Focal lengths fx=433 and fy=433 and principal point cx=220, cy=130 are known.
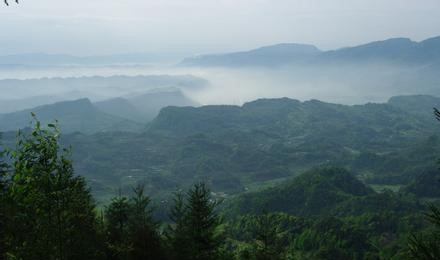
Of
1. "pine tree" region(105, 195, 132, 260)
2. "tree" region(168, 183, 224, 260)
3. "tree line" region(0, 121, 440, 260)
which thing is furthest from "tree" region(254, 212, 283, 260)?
"pine tree" region(105, 195, 132, 260)

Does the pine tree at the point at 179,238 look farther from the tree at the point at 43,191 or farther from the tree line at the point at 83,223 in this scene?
the tree at the point at 43,191

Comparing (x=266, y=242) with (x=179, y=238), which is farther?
(x=179, y=238)

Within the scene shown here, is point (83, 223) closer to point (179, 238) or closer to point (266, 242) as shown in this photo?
point (179, 238)

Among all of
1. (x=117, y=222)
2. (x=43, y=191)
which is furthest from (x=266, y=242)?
(x=43, y=191)

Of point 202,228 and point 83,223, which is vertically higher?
point 83,223

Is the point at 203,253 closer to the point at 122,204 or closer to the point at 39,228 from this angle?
the point at 122,204

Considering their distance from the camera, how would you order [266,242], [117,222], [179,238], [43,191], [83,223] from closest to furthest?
[43,191] → [83,223] → [266,242] → [179,238] → [117,222]

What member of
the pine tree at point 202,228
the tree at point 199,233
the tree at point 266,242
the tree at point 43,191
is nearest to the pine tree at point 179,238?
the tree at point 199,233

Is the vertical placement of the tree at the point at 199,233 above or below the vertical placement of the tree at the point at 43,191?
below

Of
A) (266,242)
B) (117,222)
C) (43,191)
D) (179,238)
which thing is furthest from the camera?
(117,222)

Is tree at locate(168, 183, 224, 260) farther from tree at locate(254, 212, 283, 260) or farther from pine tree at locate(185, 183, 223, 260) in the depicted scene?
tree at locate(254, 212, 283, 260)

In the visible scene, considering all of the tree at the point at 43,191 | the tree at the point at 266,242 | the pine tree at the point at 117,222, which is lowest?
the tree at the point at 266,242
